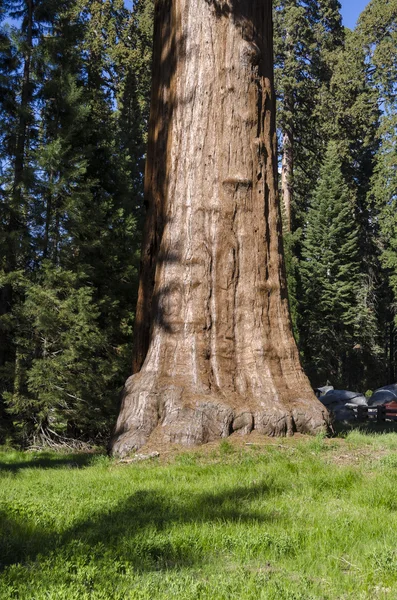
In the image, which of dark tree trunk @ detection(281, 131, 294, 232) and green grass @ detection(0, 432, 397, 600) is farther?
dark tree trunk @ detection(281, 131, 294, 232)

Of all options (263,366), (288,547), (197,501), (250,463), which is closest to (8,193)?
(263,366)

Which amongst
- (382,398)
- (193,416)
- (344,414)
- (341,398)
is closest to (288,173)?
(382,398)

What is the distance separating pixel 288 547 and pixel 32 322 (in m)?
9.35

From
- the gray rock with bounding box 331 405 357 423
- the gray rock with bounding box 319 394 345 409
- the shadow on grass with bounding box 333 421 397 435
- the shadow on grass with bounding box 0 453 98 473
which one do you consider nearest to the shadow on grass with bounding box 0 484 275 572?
the shadow on grass with bounding box 0 453 98 473

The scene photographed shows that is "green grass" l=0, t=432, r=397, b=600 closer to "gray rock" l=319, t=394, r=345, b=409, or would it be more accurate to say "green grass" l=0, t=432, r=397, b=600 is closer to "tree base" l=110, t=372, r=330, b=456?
"tree base" l=110, t=372, r=330, b=456

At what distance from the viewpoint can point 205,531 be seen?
12.0ft

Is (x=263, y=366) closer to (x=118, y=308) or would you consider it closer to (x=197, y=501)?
(x=197, y=501)

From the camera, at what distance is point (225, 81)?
307 inches

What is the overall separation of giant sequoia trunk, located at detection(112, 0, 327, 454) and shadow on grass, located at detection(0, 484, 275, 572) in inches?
88.0

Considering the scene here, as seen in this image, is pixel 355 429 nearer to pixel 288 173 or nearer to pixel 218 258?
pixel 218 258

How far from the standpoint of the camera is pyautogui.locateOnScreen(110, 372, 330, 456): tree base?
6.59 m

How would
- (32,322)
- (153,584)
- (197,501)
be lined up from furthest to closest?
1. (32,322)
2. (197,501)
3. (153,584)

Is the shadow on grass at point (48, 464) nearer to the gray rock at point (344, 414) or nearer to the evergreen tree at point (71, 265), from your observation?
the evergreen tree at point (71, 265)

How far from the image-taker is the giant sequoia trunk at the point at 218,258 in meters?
6.93
